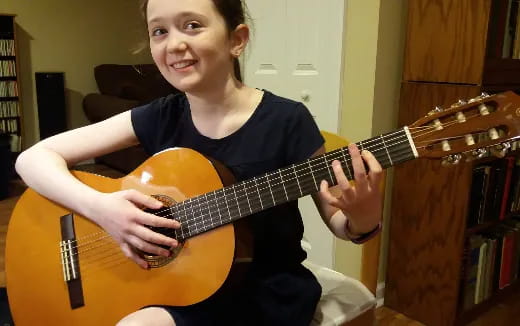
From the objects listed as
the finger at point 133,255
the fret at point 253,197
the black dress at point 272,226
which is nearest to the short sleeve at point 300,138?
the black dress at point 272,226

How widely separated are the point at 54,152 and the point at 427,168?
1283 mm

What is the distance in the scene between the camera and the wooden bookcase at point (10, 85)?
13.8ft

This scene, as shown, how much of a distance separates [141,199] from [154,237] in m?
0.09

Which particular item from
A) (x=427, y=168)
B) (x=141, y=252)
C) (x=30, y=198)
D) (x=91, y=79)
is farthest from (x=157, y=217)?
(x=91, y=79)

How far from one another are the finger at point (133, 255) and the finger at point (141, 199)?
0.09 meters

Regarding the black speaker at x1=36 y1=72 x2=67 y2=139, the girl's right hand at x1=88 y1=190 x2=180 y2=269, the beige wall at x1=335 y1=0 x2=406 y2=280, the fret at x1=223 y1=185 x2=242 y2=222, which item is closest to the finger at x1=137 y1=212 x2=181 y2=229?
the girl's right hand at x1=88 y1=190 x2=180 y2=269

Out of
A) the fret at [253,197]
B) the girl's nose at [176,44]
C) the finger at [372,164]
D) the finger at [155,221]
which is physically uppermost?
the girl's nose at [176,44]

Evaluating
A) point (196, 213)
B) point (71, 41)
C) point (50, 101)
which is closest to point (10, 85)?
point (50, 101)

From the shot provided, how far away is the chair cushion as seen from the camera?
3.30 feet

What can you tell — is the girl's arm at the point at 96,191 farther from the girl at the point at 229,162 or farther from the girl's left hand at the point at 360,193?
the girl's left hand at the point at 360,193

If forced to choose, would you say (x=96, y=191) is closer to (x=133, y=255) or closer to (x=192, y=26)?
(x=133, y=255)

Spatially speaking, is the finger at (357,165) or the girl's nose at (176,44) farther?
the girl's nose at (176,44)

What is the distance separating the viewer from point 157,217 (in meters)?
0.88

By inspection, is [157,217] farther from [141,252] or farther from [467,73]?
[467,73]
